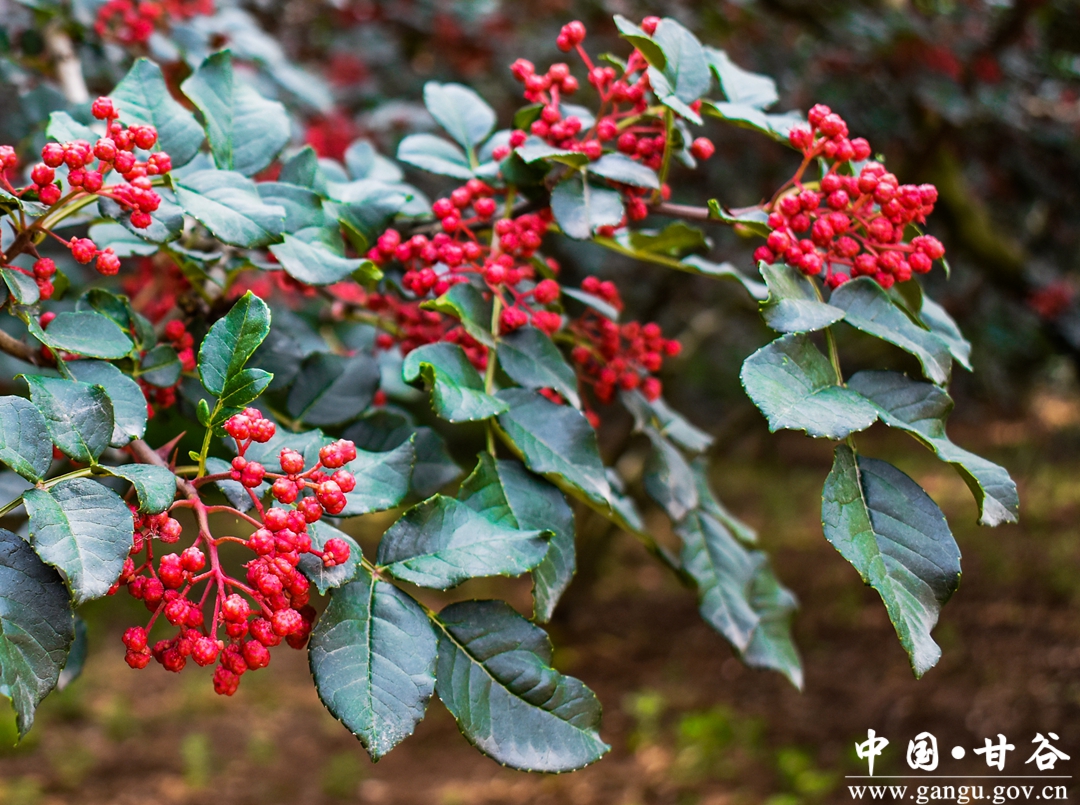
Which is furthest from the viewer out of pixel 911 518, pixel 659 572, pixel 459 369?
pixel 659 572

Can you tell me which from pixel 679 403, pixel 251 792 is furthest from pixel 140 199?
pixel 679 403

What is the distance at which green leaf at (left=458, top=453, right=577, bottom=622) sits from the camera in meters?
0.78

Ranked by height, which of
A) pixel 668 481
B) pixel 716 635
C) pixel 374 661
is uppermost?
pixel 374 661

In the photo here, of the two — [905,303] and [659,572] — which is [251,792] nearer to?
[659,572]

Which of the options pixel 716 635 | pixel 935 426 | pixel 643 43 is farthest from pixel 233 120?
pixel 716 635

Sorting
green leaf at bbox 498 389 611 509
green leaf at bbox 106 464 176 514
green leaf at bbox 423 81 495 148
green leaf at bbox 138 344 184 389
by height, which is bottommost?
green leaf at bbox 138 344 184 389

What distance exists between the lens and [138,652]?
0.64 m

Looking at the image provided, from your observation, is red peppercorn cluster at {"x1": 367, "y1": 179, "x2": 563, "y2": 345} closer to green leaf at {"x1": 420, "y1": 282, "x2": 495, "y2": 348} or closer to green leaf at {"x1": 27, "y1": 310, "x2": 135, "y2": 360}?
green leaf at {"x1": 420, "y1": 282, "x2": 495, "y2": 348}

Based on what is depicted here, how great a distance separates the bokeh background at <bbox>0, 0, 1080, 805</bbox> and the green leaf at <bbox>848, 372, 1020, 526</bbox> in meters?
1.84

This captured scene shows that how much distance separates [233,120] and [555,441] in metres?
0.48

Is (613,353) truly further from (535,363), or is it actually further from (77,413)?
(77,413)

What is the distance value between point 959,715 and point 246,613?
127 inches

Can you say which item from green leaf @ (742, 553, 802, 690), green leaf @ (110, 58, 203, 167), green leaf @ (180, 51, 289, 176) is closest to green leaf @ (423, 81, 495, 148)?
green leaf @ (180, 51, 289, 176)

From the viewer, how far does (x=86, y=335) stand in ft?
2.39
